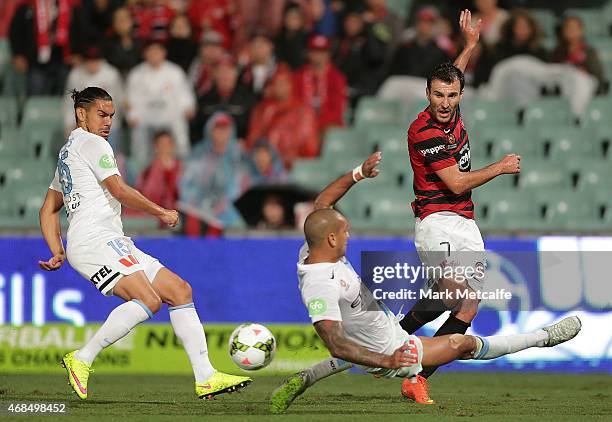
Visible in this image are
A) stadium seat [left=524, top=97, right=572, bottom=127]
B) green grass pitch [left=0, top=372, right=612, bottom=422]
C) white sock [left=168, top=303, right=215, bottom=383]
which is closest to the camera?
green grass pitch [left=0, top=372, right=612, bottom=422]

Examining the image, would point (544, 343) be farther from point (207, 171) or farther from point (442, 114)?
point (207, 171)

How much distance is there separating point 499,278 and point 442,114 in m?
3.10

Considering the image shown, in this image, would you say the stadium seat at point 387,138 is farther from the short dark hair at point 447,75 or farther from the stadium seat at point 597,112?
the short dark hair at point 447,75

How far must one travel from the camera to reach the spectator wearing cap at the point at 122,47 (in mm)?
15484

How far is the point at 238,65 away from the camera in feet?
50.8

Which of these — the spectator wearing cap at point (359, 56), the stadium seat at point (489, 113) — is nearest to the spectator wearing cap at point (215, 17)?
the spectator wearing cap at point (359, 56)

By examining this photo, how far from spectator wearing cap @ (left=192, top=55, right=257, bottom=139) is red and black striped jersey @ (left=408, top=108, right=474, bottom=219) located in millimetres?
6253

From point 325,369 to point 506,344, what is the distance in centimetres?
122

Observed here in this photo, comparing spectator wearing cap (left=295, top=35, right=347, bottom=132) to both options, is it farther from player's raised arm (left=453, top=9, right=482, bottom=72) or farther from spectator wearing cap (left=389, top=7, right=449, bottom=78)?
player's raised arm (left=453, top=9, right=482, bottom=72)

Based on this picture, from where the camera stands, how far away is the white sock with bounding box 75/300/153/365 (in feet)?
27.9

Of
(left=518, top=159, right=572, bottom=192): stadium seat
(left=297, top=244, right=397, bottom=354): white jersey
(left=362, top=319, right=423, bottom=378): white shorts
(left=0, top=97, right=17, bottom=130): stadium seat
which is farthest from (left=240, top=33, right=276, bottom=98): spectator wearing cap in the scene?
(left=362, top=319, right=423, bottom=378): white shorts

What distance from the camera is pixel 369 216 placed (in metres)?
13.9

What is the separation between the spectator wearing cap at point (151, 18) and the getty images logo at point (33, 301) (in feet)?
15.5

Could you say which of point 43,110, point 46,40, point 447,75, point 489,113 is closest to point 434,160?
point 447,75
